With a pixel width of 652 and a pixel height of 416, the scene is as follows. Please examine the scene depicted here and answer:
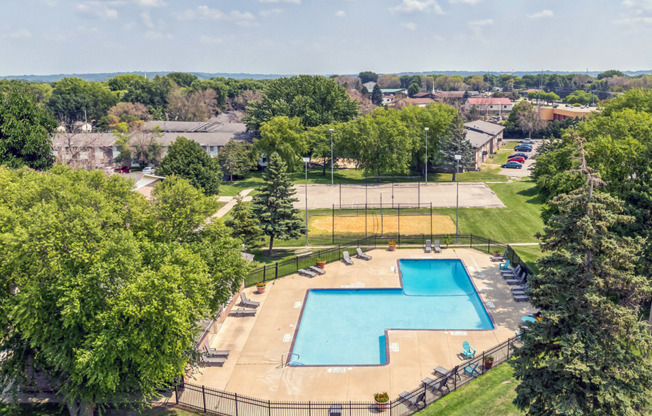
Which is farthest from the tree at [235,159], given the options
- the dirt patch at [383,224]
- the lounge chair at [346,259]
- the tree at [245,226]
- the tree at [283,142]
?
the lounge chair at [346,259]

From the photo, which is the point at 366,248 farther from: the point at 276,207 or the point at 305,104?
the point at 305,104

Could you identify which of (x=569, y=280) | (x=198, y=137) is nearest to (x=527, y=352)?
(x=569, y=280)

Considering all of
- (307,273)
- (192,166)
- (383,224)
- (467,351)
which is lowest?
(467,351)

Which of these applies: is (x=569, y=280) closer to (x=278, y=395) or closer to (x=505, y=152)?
(x=278, y=395)

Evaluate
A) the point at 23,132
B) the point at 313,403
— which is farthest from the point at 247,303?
the point at 23,132

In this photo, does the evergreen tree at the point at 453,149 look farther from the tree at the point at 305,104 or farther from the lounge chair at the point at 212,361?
the lounge chair at the point at 212,361

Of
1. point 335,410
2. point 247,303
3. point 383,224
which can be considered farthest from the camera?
point 383,224
